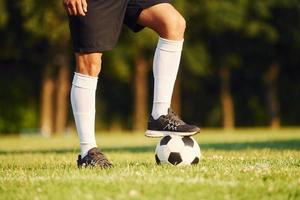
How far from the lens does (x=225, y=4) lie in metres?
37.9

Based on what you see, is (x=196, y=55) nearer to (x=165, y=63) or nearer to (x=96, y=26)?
(x=165, y=63)

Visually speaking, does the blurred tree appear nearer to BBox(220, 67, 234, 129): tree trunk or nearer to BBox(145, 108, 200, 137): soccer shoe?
BBox(220, 67, 234, 129): tree trunk

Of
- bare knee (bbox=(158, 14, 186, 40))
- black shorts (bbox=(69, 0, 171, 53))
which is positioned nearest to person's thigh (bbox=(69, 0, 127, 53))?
black shorts (bbox=(69, 0, 171, 53))

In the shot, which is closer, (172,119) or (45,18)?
(172,119)

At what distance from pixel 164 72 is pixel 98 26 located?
0.88 metres

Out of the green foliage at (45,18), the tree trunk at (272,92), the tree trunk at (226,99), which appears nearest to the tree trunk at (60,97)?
the green foliage at (45,18)

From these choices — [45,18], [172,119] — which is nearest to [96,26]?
[172,119]

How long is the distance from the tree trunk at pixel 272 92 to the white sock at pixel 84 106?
3644 cm

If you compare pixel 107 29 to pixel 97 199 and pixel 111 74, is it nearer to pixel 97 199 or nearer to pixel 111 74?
pixel 97 199

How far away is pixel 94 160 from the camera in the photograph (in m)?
6.57

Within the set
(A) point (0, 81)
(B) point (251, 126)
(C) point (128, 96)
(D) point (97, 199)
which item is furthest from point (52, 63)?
(D) point (97, 199)

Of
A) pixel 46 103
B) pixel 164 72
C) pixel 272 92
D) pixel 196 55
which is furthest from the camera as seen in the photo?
pixel 272 92

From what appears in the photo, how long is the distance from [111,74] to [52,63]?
14.5ft

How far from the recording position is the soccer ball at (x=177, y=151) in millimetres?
6754
